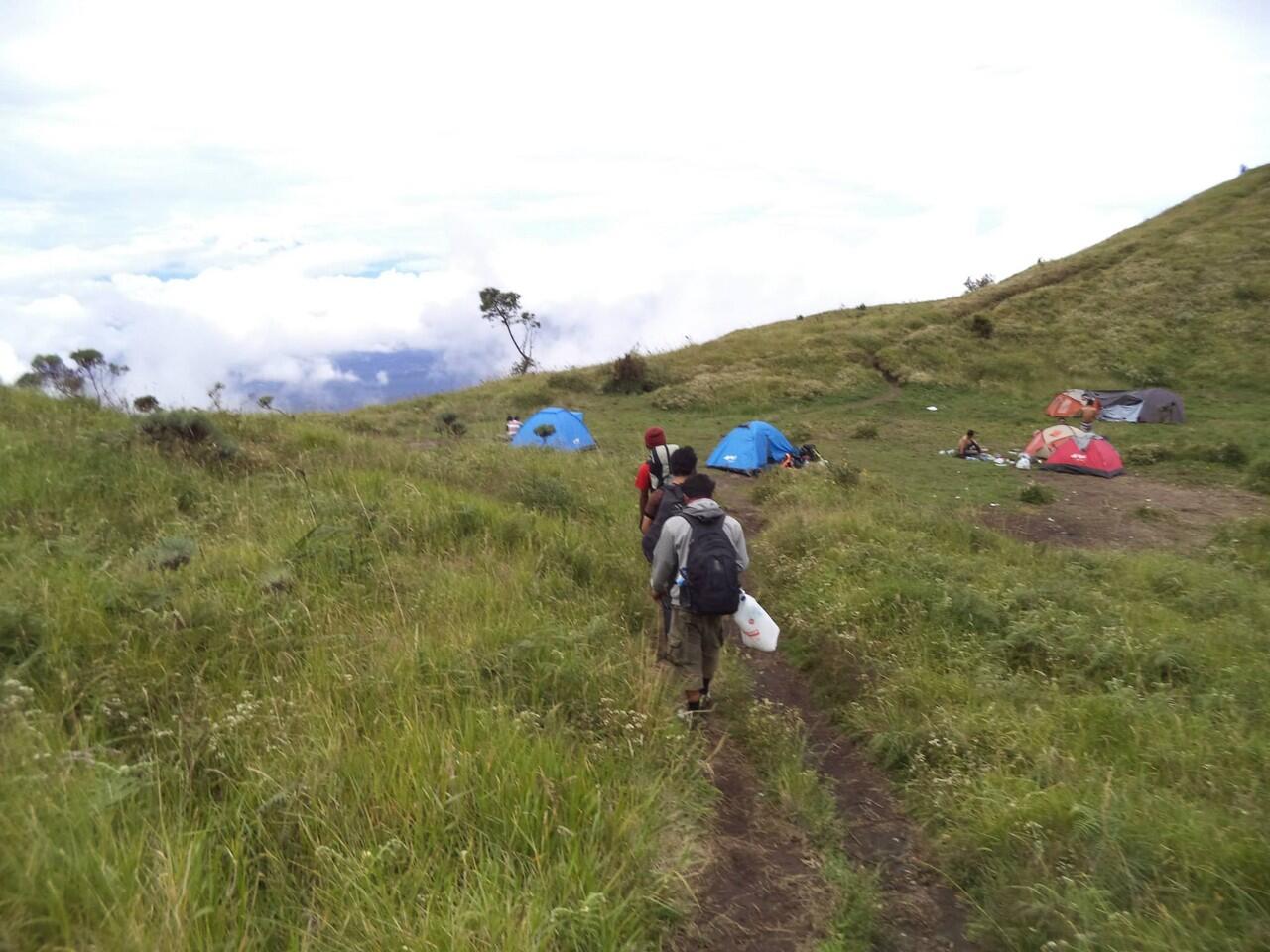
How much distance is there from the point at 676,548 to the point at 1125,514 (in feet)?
42.7

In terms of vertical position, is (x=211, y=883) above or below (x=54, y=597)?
below

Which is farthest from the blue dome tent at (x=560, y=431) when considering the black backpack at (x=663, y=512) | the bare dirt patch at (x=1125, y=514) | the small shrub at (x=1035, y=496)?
the black backpack at (x=663, y=512)

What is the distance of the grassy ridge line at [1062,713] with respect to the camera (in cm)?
329

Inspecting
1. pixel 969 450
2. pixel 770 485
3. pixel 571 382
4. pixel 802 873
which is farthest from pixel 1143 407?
pixel 802 873

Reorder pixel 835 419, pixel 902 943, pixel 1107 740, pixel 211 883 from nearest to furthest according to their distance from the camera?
pixel 211 883 → pixel 902 943 → pixel 1107 740 → pixel 835 419

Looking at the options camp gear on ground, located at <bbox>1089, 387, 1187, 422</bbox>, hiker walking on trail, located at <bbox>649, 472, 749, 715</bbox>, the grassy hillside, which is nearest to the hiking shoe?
hiker walking on trail, located at <bbox>649, 472, 749, 715</bbox>

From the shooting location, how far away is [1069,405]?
25.7 meters

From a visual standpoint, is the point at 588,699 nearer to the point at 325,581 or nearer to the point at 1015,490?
the point at 325,581

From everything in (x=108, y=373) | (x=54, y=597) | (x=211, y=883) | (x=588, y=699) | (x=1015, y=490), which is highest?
(x=108, y=373)

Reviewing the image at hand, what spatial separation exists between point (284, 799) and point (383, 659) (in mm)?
1137

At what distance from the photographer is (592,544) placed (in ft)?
24.5

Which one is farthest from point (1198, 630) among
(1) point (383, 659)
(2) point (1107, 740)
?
(1) point (383, 659)

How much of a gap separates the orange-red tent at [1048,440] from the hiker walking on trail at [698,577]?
16671mm

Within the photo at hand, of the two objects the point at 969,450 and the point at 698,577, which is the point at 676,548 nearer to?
the point at 698,577
